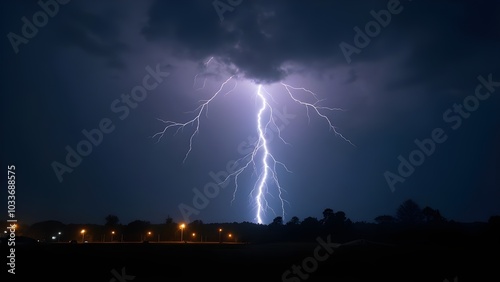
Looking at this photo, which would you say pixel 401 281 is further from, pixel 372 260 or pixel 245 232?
pixel 245 232

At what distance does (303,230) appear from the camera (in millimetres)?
56812

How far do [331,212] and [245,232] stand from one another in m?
17.9

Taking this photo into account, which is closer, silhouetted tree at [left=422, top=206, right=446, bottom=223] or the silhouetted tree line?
the silhouetted tree line

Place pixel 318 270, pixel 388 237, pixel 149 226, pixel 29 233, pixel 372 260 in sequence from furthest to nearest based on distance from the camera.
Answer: pixel 29 233, pixel 149 226, pixel 388 237, pixel 372 260, pixel 318 270

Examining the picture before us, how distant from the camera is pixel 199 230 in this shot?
7412 cm

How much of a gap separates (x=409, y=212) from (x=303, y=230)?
4427cm

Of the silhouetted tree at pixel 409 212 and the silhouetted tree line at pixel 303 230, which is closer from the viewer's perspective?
the silhouetted tree line at pixel 303 230

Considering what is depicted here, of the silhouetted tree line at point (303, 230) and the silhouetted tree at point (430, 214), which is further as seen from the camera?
the silhouetted tree at point (430, 214)

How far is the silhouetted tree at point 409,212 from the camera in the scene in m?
85.8

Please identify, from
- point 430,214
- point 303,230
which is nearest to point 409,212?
point 430,214

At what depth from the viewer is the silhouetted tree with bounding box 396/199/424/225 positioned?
85812 mm

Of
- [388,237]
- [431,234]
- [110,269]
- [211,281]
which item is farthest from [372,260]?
[388,237]

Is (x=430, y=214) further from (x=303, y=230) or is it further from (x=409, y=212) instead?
(x=303, y=230)

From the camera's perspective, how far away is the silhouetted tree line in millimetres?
38844
